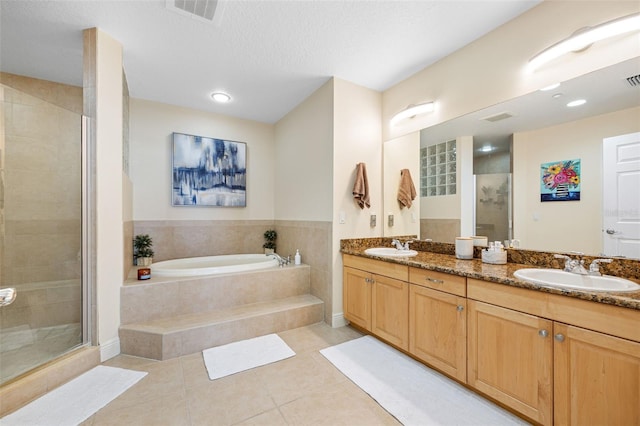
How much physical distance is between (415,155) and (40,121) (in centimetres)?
333

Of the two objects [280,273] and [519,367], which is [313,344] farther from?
[519,367]

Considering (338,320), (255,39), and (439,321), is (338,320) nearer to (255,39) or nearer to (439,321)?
(439,321)

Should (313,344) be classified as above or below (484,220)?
below

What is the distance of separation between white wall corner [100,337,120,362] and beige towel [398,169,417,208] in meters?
2.96

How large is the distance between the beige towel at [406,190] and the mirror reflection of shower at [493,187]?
657 millimetres

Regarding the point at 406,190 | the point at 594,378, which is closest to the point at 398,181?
the point at 406,190

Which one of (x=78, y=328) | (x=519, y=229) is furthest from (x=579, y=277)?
(x=78, y=328)

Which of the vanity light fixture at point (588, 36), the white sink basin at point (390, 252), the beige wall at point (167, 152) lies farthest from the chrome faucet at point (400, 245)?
the beige wall at point (167, 152)

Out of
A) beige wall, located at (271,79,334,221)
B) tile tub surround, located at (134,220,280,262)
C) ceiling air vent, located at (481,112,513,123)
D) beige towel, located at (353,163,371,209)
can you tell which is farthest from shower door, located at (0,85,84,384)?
ceiling air vent, located at (481,112,513,123)

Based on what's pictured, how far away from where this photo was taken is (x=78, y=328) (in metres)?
2.06

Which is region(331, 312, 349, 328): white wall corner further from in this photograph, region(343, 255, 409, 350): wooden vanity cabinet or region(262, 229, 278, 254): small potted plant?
region(262, 229, 278, 254): small potted plant

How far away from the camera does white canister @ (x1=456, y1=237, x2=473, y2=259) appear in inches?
83.0

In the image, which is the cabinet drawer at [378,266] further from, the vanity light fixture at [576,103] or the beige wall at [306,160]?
the vanity light fixture at [576,103]

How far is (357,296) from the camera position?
8.46 feet
